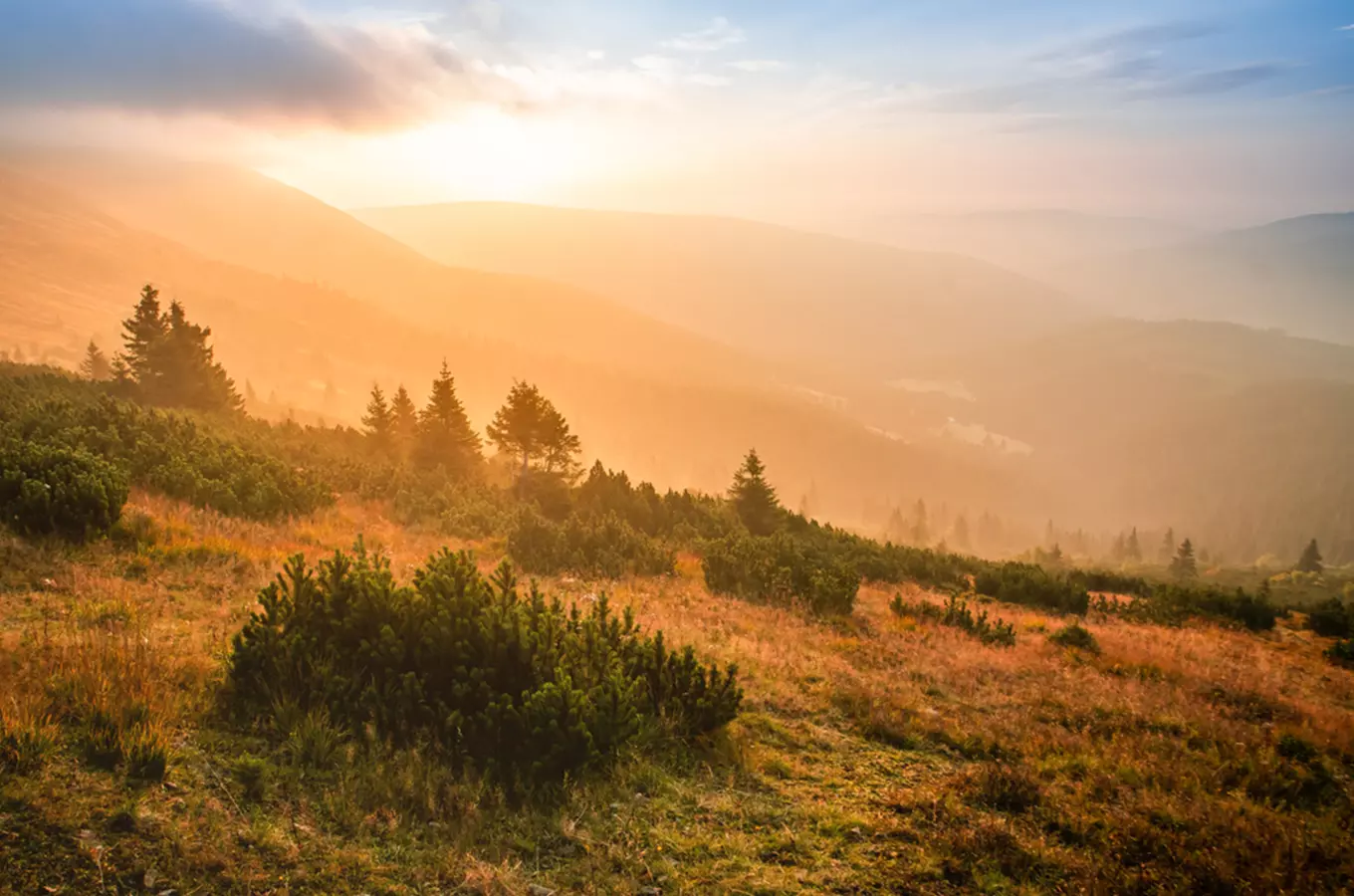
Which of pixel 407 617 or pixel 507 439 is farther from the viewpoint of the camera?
pixel 507 439

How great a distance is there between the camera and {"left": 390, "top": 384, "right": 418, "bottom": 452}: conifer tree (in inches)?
1198

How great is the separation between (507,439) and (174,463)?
1308cm

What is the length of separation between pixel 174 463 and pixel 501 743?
44.9ft

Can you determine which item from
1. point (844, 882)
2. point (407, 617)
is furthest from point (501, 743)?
point (844, 882)

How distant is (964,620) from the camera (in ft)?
48.7

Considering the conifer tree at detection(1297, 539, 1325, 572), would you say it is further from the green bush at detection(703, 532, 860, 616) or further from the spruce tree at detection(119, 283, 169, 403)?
the spruce tree at detection(119, 283, 169, 403)

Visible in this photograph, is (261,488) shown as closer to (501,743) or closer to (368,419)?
(501,743)

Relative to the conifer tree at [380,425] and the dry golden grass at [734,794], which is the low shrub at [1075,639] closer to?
the dry golden grass at [734,794]

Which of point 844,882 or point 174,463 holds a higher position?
point 174,463

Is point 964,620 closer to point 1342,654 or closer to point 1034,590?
point 1034,590

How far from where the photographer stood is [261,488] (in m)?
15.3

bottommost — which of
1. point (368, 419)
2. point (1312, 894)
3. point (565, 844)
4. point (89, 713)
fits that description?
point (565, 844)

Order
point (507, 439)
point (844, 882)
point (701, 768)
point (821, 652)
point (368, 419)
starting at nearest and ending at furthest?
point (844, 882), point (701, 768), point (821, 652), point (507, 439), point (368, 419)

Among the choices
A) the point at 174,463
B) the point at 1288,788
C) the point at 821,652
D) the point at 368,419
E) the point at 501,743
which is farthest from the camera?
the point at 368,419
